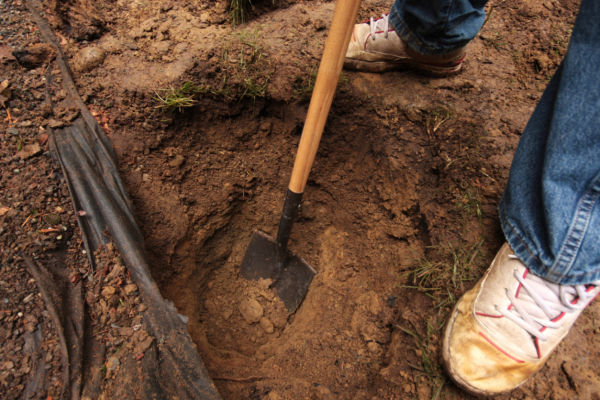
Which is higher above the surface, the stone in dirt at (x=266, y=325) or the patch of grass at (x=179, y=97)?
the patch of grass at (x=179, y=97)

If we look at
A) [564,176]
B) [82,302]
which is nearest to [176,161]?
[82,302]

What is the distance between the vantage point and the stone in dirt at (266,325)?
208 centimetres

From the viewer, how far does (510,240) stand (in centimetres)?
129

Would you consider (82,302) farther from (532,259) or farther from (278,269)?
(532,259)

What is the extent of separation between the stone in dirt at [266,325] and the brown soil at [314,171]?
0.03 m

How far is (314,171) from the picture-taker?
2203 mm

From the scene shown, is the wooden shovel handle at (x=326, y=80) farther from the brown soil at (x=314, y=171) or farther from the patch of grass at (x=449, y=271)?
the patch of grass at (x=449, y=271)

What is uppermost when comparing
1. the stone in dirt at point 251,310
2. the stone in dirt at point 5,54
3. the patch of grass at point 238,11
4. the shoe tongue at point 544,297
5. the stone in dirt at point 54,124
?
the patch of grass at point 238,11

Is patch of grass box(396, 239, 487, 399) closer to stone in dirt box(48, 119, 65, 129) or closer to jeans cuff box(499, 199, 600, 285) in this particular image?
jeans cuff box(499, 199, 600, 285)

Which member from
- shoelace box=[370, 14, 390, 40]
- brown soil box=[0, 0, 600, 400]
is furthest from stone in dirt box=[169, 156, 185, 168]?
shoelace box=[370, 14, 390, 40]

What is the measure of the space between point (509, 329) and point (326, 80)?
132 centimetres

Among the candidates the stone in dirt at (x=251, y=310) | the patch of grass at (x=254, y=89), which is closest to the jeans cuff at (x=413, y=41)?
the patch of grass at (x=254, y=89)

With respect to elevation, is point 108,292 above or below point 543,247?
below

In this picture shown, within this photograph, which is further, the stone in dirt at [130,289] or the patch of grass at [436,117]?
the patch of grass at [436,117]
